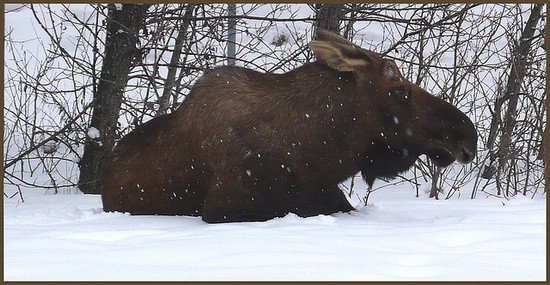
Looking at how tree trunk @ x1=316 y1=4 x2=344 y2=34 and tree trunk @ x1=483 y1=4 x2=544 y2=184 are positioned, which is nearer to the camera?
tree trunk @ x1=316 y1=4 x2=344 y2=34

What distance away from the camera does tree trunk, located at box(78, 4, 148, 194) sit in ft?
28.5

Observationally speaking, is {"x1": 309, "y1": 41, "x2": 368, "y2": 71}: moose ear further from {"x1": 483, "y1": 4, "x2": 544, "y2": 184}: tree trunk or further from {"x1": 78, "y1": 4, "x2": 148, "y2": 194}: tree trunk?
{"x1": 78, "y1": 4, "x2": 148, "y2": 194}: tree trunk

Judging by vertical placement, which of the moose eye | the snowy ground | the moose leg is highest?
the moose eye

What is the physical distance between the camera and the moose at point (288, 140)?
5.32 meters

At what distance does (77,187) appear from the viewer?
367 inches

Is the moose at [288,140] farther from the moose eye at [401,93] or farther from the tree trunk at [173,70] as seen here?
the tree trunk at [173,70]

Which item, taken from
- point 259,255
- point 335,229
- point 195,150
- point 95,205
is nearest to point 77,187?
point 95,205

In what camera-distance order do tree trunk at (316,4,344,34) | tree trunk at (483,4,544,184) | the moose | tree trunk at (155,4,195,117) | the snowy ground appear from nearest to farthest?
the snowy ground, the moose, tree trunk at (316,4,344,34), tree trunk at (483,4,544,184), tree trunk at (155,4,195,117)

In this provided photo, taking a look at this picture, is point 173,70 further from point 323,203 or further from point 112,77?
point 323,203

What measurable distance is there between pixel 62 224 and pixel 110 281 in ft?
6.05

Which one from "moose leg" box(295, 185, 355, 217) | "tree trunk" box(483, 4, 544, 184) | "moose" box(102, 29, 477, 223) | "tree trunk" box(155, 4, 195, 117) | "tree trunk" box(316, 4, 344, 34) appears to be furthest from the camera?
"tree trunk" box(155, 4, 195, 117)

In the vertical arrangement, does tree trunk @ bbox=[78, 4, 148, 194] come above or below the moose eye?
above

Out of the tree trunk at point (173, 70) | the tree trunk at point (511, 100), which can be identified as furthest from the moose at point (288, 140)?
the tree trunk at point (173, 70)

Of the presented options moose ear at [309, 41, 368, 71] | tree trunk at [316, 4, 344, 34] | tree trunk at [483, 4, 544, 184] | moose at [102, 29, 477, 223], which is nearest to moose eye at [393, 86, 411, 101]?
moose at [102, 29, 477, 223]
